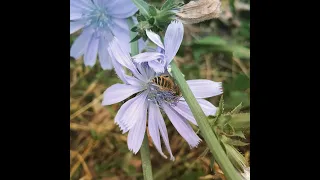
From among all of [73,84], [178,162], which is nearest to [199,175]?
[178,162]

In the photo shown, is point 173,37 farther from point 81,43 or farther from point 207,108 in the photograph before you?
point 81,43

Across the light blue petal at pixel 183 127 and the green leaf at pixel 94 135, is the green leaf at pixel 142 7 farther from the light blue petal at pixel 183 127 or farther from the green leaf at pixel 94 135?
the green leaf at pixel 94 135

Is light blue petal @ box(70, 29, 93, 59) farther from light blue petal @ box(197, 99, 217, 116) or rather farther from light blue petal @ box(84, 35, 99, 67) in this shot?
light blue petal @ box(197, 99, 217, 116)

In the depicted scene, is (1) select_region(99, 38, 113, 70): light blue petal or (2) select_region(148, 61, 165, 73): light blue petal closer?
(2) select_region(148, 61, 165, 73): light blue petal

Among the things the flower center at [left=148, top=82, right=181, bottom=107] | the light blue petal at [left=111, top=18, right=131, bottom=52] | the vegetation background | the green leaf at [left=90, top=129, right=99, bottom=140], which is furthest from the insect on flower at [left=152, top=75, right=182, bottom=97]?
the green leaf at [left=90, top=129, right=99, bottom=140]

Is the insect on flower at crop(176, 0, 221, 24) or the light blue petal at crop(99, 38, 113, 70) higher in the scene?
the insect on flower at crop(176, 0, 221, 24)

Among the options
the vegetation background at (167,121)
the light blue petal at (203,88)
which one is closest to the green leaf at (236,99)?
the vegetation background at (167,121)
